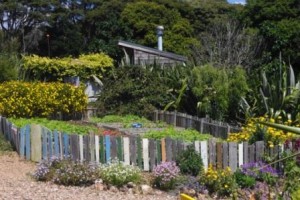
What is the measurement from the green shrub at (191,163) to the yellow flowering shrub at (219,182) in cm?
58

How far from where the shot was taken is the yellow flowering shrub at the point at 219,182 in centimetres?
805

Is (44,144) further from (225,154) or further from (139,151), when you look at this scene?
(225,154)

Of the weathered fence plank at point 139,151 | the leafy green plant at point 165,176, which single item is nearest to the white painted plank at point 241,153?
the leafy green plant at point 165,176

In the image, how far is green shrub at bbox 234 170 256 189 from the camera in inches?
325

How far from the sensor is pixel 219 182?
8102 mm

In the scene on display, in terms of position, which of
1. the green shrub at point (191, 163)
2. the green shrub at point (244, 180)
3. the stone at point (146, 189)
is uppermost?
the green shrub at point (191, 163)

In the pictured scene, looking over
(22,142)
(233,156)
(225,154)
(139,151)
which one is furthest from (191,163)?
(22,142)

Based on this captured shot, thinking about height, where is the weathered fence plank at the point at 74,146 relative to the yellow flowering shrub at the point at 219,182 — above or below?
above

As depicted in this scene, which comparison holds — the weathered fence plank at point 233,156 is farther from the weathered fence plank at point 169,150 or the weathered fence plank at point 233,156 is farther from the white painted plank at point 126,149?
the white painted plank at point 126,149

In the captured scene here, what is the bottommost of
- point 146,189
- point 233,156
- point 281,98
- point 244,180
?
point 146,189

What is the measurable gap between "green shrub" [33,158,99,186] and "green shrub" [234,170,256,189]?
217 cm

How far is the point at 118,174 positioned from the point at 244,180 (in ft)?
6.27

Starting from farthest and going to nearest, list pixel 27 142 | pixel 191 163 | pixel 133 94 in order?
1. pixel 133 94
2. pixel 27 142
3. pixel 191 163

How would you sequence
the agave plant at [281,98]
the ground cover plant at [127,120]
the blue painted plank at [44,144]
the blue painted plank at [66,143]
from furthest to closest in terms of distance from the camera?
the ground cover plant at [127,120] < the agave plant at [281,98] < the blue painted plank at [44,144] < the blue painted plank at [66,143]
